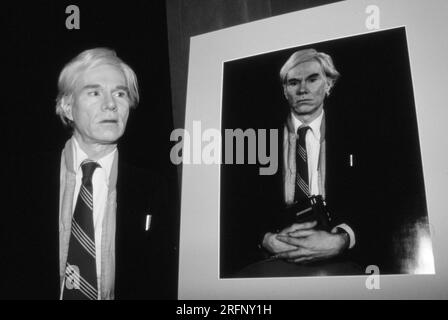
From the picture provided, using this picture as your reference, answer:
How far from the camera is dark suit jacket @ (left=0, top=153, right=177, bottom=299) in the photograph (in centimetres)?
140

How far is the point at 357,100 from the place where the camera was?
4.74ft

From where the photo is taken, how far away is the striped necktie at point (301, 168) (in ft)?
4.76

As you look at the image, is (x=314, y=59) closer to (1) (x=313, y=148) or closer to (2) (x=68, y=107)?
(1) (x=313, y=148)

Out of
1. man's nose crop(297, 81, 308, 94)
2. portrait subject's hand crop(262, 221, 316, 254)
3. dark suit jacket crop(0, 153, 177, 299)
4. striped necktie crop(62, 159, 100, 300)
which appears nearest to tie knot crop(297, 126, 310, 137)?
man's nose crop(297, 81, 308, 94)

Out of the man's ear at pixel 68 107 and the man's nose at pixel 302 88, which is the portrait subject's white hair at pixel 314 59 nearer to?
the man's nose at pixel 302 88

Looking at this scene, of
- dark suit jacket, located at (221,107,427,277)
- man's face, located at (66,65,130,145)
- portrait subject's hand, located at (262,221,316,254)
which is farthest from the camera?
man's face, located at (66,65,130,145)

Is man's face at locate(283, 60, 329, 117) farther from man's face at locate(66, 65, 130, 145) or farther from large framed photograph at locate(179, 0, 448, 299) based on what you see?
man's face at locate(66, 65, 130, 145)

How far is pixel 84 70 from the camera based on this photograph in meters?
1.60

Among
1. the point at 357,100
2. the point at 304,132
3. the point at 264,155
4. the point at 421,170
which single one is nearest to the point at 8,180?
the point at 264,155

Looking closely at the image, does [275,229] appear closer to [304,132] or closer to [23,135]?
[304,132]

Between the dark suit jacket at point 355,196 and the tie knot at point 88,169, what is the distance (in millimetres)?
428

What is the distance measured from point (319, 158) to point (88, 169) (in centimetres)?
75

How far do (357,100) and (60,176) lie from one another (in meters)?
0.98

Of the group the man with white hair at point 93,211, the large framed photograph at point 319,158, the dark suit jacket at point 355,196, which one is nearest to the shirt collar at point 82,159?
the man with white hair at point 93,211
